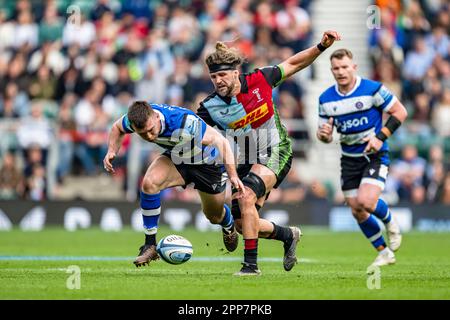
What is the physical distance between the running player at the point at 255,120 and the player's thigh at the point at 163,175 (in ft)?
2.18

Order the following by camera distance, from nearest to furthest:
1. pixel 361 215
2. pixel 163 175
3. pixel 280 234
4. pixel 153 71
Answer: pixel 163 175 → pixel 280 234 → pixel 361 215 → pixel 153 71

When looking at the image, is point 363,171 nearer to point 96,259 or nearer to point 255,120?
point 255,120

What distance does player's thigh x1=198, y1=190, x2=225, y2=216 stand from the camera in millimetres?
11562

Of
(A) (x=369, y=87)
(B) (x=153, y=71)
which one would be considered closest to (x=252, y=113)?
A: (A) (x=369, y=87)

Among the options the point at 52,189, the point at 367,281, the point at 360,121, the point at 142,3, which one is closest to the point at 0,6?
the point at 142,3

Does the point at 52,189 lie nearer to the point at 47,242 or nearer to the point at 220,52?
the point at 47,242

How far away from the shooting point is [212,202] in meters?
11.6

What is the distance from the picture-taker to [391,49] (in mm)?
23062

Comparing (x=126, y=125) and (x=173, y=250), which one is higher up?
(x=126, y=125)

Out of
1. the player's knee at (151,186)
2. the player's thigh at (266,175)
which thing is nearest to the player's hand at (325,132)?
the player's thigh at (266,175)

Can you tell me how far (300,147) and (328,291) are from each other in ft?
41.4

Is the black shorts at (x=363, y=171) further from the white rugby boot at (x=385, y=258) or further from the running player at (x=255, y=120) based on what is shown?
the running player at (x=255, y=120)

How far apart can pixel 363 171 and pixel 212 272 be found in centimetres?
268

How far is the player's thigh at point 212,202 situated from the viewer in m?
11.6
